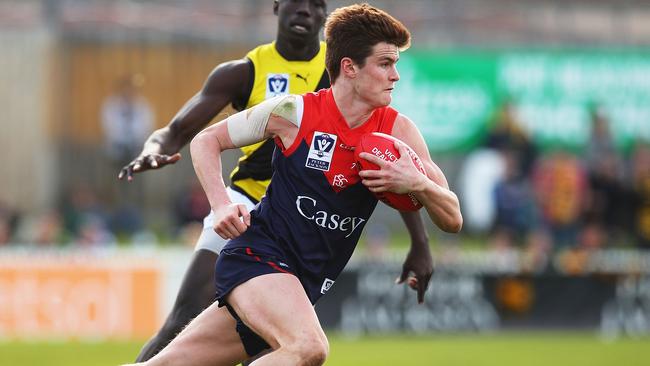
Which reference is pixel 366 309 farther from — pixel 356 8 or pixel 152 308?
pixel 356 8

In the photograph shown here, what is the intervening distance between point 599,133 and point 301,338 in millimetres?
12779

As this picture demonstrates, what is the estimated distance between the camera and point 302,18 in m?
7.70

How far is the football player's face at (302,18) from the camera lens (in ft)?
25.3

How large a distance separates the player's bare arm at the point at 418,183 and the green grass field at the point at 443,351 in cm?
709

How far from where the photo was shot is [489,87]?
61.4 ft

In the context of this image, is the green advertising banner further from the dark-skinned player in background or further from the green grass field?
the dark-skinned player in background

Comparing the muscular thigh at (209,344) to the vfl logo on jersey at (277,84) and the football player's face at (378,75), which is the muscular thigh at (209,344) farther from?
the vfl logo on jersey at (277,84)

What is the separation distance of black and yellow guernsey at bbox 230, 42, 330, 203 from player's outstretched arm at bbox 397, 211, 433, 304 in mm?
892

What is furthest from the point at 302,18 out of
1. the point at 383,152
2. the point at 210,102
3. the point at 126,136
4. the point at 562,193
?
the point at 562,193

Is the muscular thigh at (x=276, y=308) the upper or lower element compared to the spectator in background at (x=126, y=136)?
upper

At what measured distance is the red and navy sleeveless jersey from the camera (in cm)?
629

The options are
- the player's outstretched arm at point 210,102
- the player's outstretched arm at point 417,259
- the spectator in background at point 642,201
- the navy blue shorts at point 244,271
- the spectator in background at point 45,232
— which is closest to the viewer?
the navy blue shorts at point 244,271

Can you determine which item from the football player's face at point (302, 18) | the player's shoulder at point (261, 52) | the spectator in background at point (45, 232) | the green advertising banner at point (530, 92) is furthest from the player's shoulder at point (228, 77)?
the green advertising banner at point (530, 92)

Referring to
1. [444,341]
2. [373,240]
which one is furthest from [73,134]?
[444,341]
